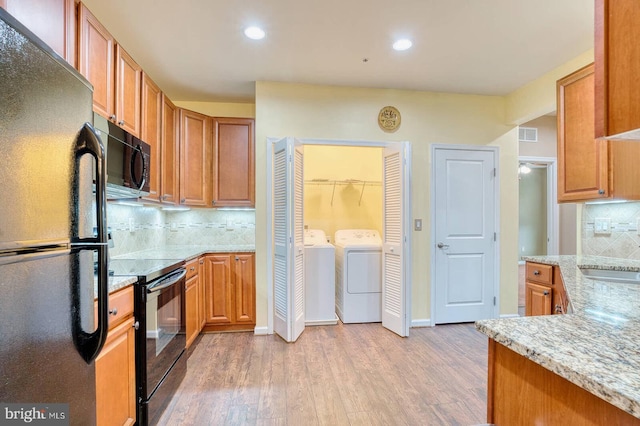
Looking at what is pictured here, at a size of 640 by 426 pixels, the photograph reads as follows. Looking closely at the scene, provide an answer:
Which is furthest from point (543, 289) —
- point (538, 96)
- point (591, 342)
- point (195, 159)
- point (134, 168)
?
point (195, 159)

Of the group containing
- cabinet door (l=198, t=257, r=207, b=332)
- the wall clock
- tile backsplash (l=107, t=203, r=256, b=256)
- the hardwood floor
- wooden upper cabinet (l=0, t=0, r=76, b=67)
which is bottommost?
the hardwood floor

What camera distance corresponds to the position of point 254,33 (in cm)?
229

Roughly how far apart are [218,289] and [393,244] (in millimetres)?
1911

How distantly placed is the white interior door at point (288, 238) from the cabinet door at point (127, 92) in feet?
4.09

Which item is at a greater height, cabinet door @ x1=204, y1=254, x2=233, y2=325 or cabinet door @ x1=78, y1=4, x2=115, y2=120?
cabinet door @ x1=78, y1=4, x2=115, y2=120

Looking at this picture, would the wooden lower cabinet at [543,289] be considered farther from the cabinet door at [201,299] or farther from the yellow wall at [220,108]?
the yellow wall at [220,108]

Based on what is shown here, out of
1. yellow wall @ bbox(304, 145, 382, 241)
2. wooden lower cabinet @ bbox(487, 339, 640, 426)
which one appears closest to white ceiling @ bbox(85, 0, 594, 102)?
yellow wall @ bbox(304, 145, 382, 241)

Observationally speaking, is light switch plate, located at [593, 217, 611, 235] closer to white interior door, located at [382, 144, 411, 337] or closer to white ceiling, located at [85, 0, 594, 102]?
white ceiling, located at [85, 0, 594, 102]

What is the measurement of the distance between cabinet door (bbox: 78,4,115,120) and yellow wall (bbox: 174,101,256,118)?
1.75 m

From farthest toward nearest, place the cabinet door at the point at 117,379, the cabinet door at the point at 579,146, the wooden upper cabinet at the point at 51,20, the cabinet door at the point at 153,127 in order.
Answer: the cabinet door at the point at 153,127 < the cabinet door at the point at 579,146 < the cabinet door at the point at 117,379 < the wooden upper cabinet at the point at 51,20

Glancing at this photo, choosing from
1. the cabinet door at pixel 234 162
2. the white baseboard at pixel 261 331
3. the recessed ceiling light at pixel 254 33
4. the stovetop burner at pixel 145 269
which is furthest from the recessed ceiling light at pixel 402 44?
the white baseboard at pixel 261 331

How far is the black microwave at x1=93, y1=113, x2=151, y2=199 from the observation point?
160 cm

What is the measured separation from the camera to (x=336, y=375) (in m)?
2.29

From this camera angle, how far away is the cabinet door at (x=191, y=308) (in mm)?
2504
